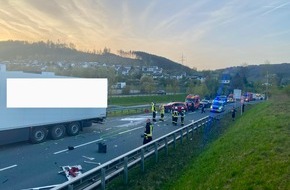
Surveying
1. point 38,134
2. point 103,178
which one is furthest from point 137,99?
point 103,178

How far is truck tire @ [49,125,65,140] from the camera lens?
17.0m

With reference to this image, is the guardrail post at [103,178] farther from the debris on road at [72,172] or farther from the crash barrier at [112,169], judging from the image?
the debris on road at [72,172]

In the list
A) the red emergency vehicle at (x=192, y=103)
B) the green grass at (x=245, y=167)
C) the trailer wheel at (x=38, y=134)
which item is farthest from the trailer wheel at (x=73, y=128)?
the red emergency vehicle at (x=192, y=103)

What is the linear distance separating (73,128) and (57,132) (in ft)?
4.71

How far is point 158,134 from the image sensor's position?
1895 centimetres

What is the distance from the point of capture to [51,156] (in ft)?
42.2

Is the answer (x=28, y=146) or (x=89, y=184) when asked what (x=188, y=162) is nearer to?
(x=89, y=184)

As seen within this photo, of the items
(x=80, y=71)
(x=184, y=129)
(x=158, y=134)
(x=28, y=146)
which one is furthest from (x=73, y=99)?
(x=80, y=71)

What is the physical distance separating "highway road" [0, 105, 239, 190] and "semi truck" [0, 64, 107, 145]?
54 cm

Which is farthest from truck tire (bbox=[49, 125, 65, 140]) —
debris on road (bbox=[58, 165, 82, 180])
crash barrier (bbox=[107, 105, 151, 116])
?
crash barrier (bbox=[107, 105, 151, 116])

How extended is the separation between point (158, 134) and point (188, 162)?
24.8ft

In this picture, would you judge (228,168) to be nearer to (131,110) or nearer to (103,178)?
(103,178)

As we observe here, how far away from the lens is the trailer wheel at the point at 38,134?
1550 centimetres

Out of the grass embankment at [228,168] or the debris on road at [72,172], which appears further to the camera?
the debris on road at [72,172]
